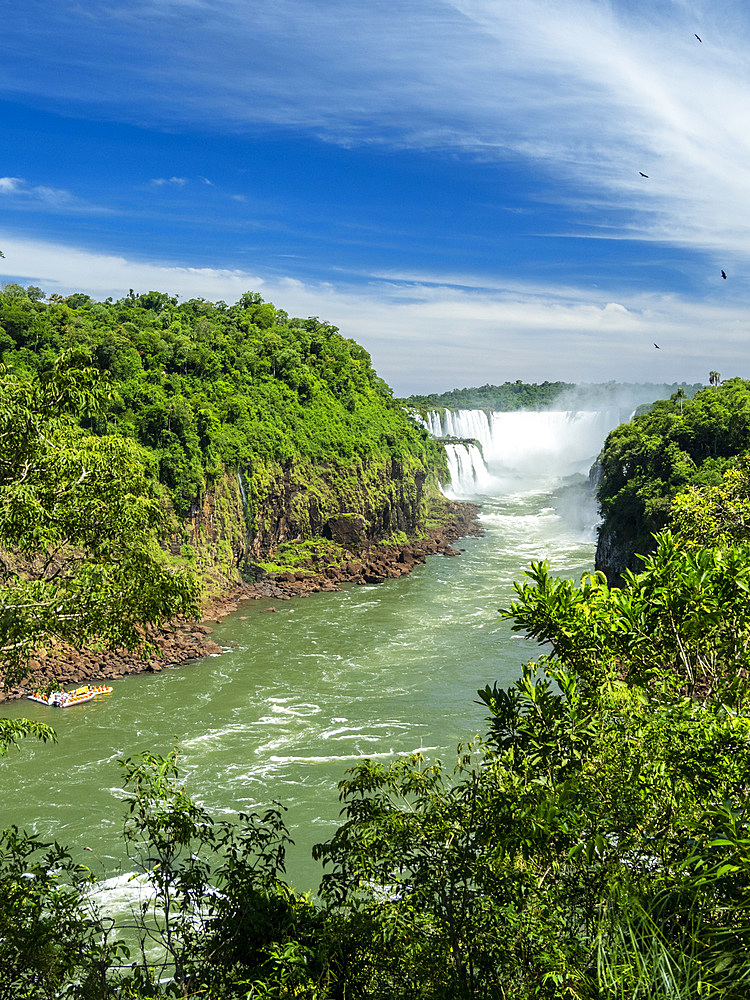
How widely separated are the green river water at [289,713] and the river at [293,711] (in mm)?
53

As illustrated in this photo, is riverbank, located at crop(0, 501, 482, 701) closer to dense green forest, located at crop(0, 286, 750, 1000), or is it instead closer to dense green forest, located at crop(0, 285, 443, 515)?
dense green forest, located at crop(0, 286, 750, 1000)

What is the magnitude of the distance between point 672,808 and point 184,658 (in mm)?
23481

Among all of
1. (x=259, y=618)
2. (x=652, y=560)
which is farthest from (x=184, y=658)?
(x=652, y=560)

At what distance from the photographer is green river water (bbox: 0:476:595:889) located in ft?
53.2

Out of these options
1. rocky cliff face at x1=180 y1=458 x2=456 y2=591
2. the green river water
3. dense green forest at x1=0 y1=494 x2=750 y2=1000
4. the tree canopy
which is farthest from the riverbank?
dense green forest at x1=0 y1=494 x2=750 y2=1000

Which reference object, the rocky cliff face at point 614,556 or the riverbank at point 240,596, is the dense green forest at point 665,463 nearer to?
the rocky cliff face at point 614,556

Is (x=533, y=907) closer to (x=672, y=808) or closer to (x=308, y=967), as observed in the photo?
(x=672, y=808)

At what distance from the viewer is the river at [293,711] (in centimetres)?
1623

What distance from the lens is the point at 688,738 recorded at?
5.05 meters

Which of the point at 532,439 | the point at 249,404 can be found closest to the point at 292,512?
the point at 249,404

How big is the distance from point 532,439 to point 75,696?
241 feet

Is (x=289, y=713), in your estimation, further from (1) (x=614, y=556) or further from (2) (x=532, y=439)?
(2) (x=532, y=439)

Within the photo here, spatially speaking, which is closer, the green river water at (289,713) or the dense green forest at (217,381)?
the green river water at (289,713)

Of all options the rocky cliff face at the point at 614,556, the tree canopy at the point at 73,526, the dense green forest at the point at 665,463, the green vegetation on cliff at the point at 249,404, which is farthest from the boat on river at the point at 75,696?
the dense green forest at the point at 665,463
